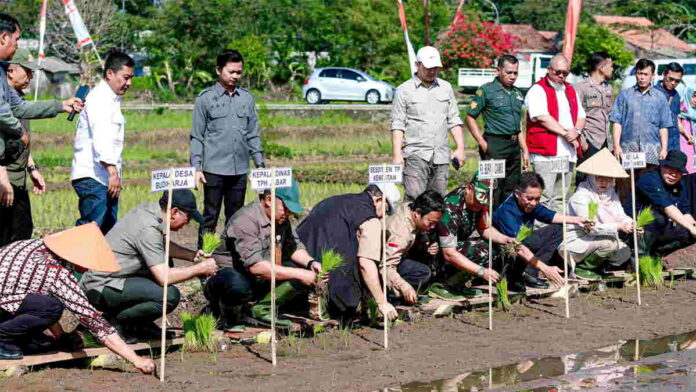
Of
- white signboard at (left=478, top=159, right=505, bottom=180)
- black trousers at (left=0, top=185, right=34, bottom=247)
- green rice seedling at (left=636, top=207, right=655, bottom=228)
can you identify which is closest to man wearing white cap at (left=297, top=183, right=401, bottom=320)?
white signboard at (left=478, top=159, right=505, bottom=180)

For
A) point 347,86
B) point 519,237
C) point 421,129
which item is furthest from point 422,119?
point 347,86

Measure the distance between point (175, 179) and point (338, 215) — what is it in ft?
5.21

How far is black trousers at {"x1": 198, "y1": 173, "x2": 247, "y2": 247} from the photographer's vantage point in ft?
27.8

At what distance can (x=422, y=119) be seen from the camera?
359 inches

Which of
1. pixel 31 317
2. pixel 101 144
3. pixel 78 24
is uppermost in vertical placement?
pixel 78 24

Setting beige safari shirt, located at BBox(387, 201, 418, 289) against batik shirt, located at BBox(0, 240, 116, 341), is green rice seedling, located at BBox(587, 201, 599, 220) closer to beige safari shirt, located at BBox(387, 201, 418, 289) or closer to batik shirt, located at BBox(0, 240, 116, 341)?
beige safari shirt, located at BBox(387, 201, 418, 289)

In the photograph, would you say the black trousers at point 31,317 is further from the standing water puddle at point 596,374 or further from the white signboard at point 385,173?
the white signboard at point 385,173

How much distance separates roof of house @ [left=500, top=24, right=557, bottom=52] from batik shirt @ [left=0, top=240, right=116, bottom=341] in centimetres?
4289

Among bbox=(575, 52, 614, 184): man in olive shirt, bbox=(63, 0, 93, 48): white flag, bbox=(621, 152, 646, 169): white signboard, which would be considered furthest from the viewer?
bbox=(63, 0, 93, 48): white flag

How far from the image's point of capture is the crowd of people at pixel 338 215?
6699 millimetres

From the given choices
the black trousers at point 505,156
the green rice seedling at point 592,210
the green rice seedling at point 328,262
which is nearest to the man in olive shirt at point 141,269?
the green rice seedling at point 328,262

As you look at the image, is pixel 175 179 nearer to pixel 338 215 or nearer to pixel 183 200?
pixel 183 200

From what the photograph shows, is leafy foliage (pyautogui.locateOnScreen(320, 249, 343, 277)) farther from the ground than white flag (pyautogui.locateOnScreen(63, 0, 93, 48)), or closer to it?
closer to it

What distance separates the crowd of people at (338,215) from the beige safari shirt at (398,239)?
0.05 ft
